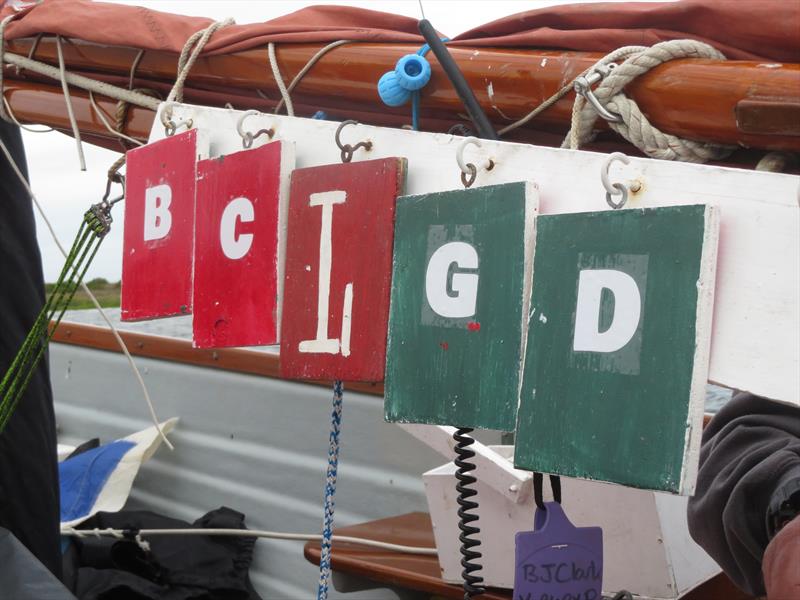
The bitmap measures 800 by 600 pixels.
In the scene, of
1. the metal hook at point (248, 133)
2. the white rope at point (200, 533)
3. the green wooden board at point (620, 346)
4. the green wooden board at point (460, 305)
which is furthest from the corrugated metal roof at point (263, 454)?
the green wooden board at point (620, 346)

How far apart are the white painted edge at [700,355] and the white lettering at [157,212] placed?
0.77 meters

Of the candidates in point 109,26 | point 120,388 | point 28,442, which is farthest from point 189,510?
point 109,26

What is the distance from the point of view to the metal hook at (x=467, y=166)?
3.44 ft

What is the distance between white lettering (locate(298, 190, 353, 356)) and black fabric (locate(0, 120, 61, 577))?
122 cm

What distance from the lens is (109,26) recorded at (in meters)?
1.61

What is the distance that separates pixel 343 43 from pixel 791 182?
2.24 feet

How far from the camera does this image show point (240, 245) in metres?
1.25

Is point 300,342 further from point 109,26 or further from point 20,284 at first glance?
point 20,284

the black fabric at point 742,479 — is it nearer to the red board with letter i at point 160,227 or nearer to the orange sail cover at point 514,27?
the orange sail cover at point 514,27

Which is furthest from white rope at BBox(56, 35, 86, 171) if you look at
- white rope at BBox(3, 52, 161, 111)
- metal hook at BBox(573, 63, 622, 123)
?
metal hook at BBox(573, 63, 622, 123)

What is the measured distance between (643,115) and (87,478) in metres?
2.52

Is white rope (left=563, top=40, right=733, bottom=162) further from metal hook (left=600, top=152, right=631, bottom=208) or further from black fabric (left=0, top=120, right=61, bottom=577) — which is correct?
black fabric (left=0, top=120, right=61, bottom=577)

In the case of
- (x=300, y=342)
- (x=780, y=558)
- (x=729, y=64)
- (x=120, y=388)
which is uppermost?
(x=729, y=64)

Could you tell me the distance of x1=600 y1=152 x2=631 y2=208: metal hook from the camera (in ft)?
3.06
